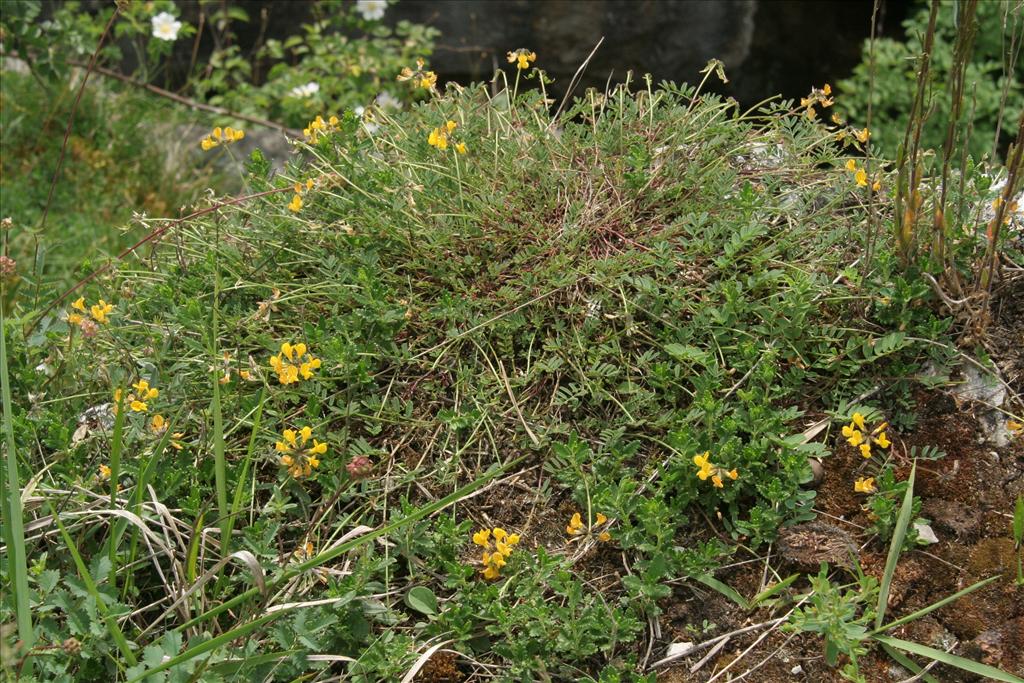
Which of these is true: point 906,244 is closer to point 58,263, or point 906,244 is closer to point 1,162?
point 58,263

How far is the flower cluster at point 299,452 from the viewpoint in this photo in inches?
87.9

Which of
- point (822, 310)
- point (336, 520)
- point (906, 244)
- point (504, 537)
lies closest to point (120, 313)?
point (336, 520)

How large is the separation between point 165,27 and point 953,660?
5007mm

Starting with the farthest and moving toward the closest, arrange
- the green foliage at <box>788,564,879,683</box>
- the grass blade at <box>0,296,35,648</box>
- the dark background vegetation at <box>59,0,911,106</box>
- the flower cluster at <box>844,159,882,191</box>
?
the dark background vegetation at <box>59,0,911,106</box>
the flower cluster at <box>844,159,882,191</box>
the green foliage at <box>788,564,879,683</box>
the grass blade at <box>0,296,35,648</box>

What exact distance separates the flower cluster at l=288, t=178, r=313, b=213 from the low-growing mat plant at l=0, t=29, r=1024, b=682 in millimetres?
11

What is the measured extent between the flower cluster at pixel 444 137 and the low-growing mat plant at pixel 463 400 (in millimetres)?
11

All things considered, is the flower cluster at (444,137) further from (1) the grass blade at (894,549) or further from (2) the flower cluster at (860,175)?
(1) the grass blade at (894,549)

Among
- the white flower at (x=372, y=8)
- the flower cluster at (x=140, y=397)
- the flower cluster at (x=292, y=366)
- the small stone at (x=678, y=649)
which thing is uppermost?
the white flower at (x=372, y=8)

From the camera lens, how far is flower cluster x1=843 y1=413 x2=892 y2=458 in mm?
2277

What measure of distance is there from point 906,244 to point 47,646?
79.7 inches

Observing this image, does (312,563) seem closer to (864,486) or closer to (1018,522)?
(864,486)

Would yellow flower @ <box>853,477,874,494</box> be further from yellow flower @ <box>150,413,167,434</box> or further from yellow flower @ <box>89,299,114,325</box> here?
yellow flower @ <box>89,299,114,325</box>

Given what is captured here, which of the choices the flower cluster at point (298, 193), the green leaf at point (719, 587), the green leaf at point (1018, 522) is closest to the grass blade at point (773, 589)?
the green leaf at point (719, 587)

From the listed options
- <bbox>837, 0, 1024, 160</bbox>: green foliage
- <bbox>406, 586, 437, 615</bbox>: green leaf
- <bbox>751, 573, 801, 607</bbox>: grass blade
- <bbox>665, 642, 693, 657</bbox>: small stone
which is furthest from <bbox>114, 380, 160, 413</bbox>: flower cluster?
<bbox>837, 0, 1024, 160</bbox>: green foliage
